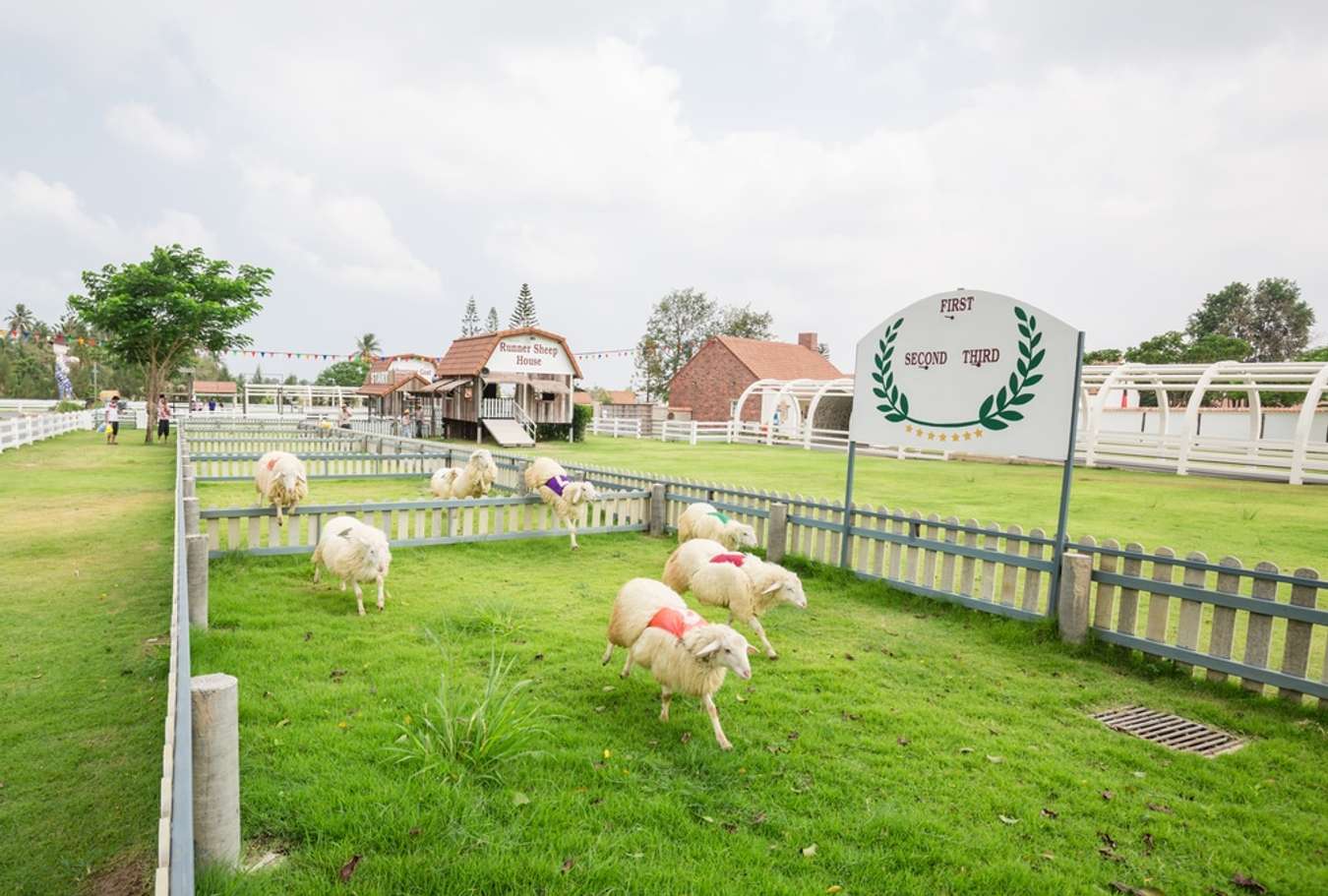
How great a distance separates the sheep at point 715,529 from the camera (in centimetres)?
841

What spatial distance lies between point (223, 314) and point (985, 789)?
30034 millimetres

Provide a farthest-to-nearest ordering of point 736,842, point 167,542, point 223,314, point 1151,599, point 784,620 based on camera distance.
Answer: point 223,314 → point 167,542 → point 784,620 → point 1151,599 → point 736,842

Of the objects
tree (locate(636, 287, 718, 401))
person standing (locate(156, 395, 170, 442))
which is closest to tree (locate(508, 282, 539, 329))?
tree (locate(636, 287, 718, 401))

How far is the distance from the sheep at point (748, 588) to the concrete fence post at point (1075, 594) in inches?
95.8

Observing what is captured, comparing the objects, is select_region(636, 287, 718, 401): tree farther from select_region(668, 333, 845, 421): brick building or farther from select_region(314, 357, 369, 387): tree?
select_region(314, 357, 369, 387): tree

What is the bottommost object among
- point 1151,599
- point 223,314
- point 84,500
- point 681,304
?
point 84,500

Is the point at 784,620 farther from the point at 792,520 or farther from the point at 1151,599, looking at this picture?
the point at 1151,599

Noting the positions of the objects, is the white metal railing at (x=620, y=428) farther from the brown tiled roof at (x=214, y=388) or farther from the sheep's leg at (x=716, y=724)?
the brown tiled roof at (x=214, y=388)

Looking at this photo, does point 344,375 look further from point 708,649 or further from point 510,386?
point 708,649

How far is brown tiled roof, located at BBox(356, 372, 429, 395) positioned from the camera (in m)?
40.9

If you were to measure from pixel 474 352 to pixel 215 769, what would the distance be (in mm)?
30301

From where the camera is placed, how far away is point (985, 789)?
3.83 metres

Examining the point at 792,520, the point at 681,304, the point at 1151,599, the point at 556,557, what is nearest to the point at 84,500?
the point at 556,557

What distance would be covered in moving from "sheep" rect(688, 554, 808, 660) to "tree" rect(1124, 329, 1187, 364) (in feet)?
196
